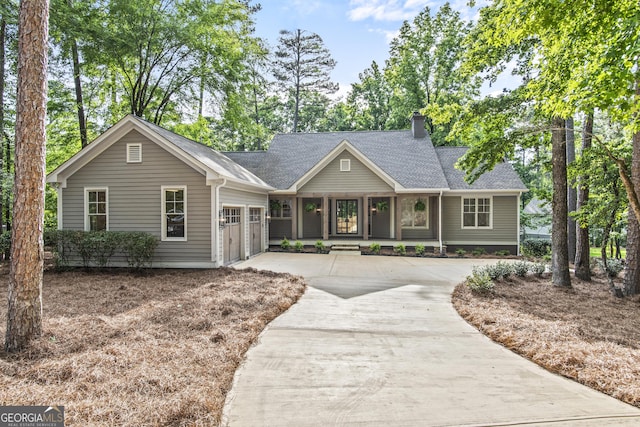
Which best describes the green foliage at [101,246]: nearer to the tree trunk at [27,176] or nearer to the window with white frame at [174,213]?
the window with white frame at [174,213]

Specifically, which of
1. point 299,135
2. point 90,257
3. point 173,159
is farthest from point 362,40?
point 90,257

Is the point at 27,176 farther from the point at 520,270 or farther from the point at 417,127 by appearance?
the point at 417,127

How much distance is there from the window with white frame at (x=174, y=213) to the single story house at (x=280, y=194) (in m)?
0.03

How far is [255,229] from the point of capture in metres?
13.6

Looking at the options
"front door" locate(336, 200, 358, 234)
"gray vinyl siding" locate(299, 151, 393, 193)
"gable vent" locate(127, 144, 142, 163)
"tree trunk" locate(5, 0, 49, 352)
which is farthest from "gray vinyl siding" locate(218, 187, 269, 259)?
"tree trunk" locate(5, 0, 49, 352)

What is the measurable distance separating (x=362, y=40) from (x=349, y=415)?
14.1 m

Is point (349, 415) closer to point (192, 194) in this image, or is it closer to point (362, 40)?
point (192, 194)

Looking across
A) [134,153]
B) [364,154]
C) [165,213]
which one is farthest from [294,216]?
[134,153]

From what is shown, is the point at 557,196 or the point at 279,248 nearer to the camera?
the point at 557,196

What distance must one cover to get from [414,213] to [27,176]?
1401cm

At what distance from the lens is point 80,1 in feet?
44.8

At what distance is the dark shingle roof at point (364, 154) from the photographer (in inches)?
599

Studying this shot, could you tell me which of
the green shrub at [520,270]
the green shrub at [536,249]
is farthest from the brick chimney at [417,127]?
the green shrub at [520,270]

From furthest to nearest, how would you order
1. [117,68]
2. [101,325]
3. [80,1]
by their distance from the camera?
[117,68] → [80,1] → [101,325]
